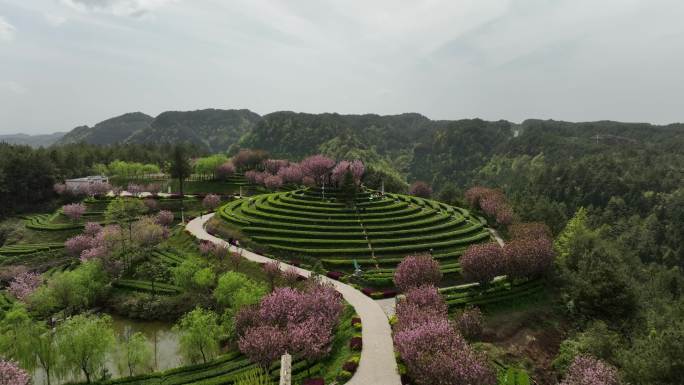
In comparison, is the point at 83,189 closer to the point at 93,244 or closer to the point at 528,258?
the point at 93,244

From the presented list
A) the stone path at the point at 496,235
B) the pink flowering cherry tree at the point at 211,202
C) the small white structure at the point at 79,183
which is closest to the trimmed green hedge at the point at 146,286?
the pink flowering cherry tree at the point at 211,202

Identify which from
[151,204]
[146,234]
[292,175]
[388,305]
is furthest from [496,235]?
[151,204]

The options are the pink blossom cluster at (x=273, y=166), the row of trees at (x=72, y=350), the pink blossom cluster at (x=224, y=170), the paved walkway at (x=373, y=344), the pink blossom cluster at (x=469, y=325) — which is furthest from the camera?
the pink blossom cluster at (x=273, y=166)

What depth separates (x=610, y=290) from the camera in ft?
140

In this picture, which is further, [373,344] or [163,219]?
[163,219]

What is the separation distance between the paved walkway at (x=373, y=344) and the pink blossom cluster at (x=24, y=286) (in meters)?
36.9

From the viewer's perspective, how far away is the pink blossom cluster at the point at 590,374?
27439 mm

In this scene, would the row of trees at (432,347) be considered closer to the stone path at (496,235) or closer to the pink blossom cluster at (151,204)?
the stone path at (496,235)

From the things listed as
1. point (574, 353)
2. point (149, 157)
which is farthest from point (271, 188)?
point (574, 353)

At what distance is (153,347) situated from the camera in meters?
43.1

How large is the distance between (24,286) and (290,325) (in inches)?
1828

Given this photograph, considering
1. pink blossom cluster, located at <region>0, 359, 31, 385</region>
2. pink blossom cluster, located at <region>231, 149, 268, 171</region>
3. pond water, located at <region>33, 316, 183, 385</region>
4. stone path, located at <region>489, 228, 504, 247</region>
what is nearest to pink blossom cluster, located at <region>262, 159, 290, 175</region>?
pink blossom cluster, located at <region>231, 149, 268, 171</region>

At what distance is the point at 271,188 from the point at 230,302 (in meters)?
85.3

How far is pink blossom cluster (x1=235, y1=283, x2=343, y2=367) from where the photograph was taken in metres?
28.7
